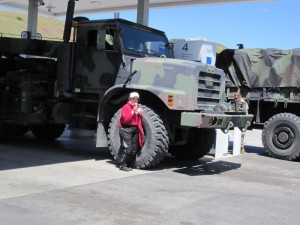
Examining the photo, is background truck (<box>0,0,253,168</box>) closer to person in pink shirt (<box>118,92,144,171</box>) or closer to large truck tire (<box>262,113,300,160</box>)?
person in pink shirt (<box>118,92,144,171</box>)

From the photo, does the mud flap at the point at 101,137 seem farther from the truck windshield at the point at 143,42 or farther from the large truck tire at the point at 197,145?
the large truck tire at the point at 197,145

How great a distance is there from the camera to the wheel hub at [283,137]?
12031 mm

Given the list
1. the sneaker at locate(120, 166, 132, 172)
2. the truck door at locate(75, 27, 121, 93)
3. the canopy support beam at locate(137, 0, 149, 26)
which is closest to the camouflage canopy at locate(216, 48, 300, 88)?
the canopy support beam at locate(137, 0, 149, 26)

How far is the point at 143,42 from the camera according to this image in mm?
10234

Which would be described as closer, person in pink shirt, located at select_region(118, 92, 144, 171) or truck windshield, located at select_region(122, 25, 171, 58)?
A: person in pink shirt, located at select_region(118, 92, 144, 171)

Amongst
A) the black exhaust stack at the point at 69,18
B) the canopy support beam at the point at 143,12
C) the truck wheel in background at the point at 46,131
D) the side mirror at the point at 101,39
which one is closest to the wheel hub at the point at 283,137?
the side mirror at the point at 101,39

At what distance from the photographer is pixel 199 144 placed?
10508 mm

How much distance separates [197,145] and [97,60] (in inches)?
111

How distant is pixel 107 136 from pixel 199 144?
211cm

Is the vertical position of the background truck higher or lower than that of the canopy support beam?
lower

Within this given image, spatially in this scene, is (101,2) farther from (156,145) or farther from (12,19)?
(12,19)

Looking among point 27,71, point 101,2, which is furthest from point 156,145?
point 101,2

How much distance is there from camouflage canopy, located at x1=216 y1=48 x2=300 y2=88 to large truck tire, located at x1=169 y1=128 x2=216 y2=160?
2.89 m

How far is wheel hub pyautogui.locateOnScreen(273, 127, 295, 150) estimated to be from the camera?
12031 mm
